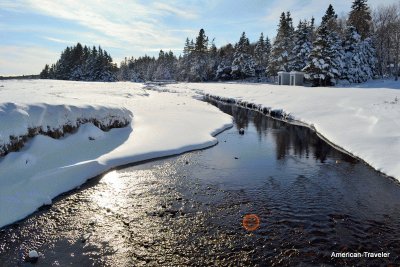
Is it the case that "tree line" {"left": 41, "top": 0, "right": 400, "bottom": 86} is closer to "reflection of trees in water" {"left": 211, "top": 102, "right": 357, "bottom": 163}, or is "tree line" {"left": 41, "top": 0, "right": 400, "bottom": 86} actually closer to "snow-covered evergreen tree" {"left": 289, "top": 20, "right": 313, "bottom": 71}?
"snow-covered evergreen tree" {"left": 289, "top": 20, "right": 313, "bottom": 71}

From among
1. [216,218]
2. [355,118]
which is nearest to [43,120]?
[216,218]

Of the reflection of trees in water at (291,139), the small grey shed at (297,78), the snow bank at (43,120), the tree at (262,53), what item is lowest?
the reflection of trees in water at (291,139)

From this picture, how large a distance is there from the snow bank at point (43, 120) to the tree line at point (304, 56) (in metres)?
37.4

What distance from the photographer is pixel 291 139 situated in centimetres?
1903

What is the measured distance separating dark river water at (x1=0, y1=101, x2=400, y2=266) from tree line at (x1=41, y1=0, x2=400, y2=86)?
126 feet

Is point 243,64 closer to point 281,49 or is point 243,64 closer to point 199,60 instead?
point 281,49

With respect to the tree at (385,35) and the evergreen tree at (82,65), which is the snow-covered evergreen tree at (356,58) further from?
the evergreen tree at (82,65)

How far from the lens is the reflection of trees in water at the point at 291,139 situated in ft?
51.3

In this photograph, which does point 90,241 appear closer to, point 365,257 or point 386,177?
point 365,257

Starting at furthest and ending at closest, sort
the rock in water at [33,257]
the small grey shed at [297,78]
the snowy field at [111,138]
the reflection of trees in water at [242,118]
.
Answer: the small grey shed at [297,78] → the reflection of trees in water at [242,118] → the snowy field at [111,138] → the rock in water at [33,257]

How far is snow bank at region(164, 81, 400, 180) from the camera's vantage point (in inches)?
552

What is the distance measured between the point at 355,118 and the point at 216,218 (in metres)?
15.1

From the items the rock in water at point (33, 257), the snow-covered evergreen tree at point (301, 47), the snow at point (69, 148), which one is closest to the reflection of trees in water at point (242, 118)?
the snow at point (69, 148)

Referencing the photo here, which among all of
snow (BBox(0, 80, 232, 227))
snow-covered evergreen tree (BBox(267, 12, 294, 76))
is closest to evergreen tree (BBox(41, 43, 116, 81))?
snow-covered evergreen tree (BBox(267, 12, 294, 76))
